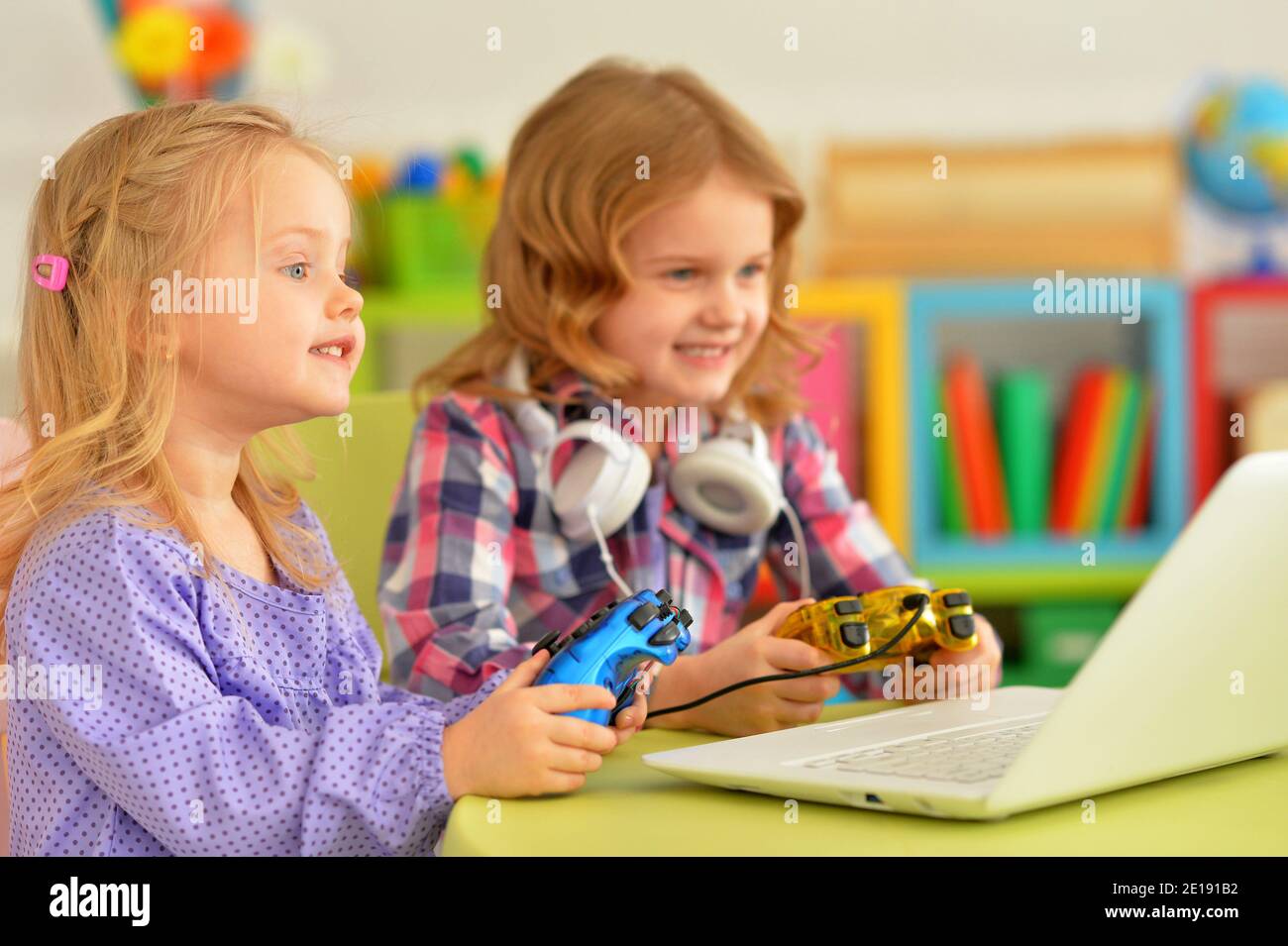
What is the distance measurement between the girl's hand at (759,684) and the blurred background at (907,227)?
64.7 inches

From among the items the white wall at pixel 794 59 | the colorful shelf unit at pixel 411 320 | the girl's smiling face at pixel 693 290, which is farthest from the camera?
the white wall at pixel 794 59

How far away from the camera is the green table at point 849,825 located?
2.03 ft

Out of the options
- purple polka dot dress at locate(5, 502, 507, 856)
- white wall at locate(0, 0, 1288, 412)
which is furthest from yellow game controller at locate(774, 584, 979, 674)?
white wall at locate(0, 0, 1288, 412)

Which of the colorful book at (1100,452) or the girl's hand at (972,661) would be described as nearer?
the girl's hand at (972,661)

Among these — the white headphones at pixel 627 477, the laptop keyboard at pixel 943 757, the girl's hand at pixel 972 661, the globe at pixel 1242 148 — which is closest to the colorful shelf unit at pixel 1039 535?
the globe at pixel 1242 148

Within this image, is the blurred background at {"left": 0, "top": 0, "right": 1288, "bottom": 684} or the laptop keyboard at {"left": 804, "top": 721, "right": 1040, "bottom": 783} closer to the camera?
the laptop keyboard at {"left": 804, "top": 721, "right": 1040, "bottom": 783}

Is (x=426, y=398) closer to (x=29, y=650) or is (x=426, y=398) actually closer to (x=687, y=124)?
(x=687, y=124)

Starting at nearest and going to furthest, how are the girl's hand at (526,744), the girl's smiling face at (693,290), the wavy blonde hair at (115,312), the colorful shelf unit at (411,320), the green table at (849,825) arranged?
the green table at (849,825) → the girl's hand at (526,744) → the wavy blonde hair at (115,312) → the girl's smiling face at (693,290) → the colorful shelf unit at (411,320)

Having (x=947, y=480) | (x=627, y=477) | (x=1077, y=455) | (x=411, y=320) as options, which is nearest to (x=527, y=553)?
(x=627, y=477)

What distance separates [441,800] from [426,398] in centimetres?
68

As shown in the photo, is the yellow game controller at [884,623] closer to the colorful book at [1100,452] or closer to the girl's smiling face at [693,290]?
the girl's smiling face at [693,290]

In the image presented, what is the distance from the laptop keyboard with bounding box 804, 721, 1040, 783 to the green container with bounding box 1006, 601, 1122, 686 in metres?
1.91

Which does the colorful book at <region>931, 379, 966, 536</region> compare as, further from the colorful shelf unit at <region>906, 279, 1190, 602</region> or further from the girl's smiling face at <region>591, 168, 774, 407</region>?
the girl's smiling face at <region>591, 168, 774, 407</region>

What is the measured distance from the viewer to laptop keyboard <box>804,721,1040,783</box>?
680 millimetres
